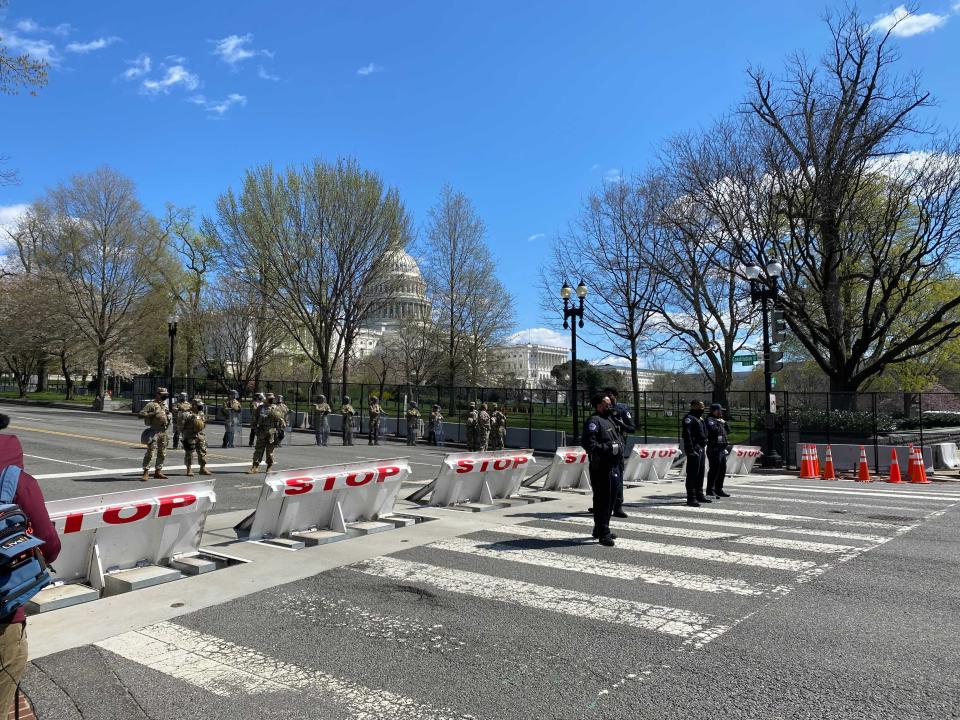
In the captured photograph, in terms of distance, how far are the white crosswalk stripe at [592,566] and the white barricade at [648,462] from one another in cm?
696

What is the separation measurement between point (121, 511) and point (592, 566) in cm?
486

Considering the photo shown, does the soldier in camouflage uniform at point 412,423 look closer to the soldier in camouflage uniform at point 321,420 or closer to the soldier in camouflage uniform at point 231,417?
the soldier in camouflage uniform at point 321,420

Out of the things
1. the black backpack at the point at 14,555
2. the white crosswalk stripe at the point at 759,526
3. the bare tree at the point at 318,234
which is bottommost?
the white crosswalk stripe at the point at 759,526

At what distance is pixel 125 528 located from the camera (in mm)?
6875

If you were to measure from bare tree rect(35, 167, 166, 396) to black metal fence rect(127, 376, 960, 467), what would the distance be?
12.0 meters

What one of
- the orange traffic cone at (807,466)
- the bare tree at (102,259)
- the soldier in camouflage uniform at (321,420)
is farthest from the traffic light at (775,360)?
the bare tree at (102,259)

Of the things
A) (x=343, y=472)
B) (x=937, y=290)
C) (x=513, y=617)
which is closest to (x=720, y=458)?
(x=343, y=472)

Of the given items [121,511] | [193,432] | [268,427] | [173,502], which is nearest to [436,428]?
[268,427]

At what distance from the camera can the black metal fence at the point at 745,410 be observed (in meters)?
23.8

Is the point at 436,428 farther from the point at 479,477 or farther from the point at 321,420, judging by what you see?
the point at 479,477

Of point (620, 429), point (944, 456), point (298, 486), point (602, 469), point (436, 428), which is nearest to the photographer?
point (602, 469)

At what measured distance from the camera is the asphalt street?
4.02 metres

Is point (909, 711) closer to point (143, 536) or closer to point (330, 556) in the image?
point (330, 556)

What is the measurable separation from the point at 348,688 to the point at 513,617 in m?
1.72
